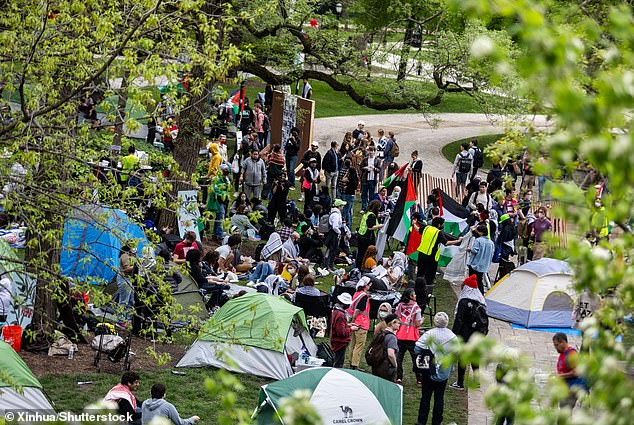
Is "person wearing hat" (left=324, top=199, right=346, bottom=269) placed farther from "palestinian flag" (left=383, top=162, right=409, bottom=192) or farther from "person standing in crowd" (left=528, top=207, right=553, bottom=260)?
"person standing in crowd" (left=528, top=207, right=553, bottom=260)

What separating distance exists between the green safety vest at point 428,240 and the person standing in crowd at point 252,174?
5.40 metres

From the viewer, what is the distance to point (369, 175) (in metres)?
25.2

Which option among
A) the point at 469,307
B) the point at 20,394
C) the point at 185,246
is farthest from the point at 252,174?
the point at 20,394

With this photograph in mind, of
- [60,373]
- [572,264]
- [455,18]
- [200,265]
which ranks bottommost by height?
[60,373]

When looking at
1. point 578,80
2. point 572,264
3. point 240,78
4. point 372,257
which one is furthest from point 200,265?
point 572,264

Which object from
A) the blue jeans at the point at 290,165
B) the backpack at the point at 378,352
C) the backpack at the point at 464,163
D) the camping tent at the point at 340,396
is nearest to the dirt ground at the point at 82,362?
the camping tent at the point at 340,396

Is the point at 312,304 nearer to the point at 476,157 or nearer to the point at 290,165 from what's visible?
the point at 290,165

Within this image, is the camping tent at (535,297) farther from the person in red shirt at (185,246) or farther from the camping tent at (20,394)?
the camping tent at (20,394)

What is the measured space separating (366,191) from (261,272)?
304 inches

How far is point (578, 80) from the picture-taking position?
23.3 ft

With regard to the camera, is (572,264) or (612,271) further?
(572,264)

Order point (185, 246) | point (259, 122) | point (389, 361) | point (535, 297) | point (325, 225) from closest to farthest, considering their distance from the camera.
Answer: point (389, 361)
point (535, 297)
point (185, 246)
point (325, 225)
point (259, 122)

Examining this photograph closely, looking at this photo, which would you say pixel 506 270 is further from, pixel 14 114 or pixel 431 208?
pixel 14 114

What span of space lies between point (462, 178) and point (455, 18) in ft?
14.2
